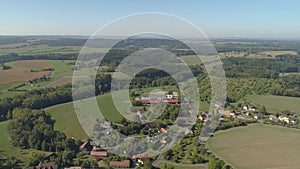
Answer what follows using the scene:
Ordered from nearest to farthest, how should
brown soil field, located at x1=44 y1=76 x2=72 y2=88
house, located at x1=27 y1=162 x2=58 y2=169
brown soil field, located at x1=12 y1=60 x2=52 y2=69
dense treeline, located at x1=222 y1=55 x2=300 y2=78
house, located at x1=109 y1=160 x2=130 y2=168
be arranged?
house, located at x1=27 y1=162 x2=58 y2=169 → house, located at x1=109 y1=160 x2=130 y2=168 → brown soil field, located at x1=44 y1=76 x2=72 y2=88 → dense treeline, located at x1=222 y1=55 x2=300 y2=78 → brown soil field, located at x1=12 y1=60 x2=52 y2=69

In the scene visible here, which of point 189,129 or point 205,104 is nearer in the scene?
point 189,129

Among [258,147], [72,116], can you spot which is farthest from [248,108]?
[72,116]

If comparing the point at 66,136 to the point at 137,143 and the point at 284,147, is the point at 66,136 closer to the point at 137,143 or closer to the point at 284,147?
the point at 137,143

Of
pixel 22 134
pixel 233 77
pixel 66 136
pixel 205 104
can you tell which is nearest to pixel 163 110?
pixel 205 104

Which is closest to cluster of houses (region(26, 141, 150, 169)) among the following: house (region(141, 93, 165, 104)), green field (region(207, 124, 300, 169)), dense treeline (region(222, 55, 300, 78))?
green field (region(207, 124, 300, 169))

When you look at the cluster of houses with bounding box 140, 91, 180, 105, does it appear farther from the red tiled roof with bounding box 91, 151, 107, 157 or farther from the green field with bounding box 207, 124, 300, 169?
the red tiled roof with bounding box 91, 151, 107, 157

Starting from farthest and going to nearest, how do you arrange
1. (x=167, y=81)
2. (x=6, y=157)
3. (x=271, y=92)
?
(x=167, y=81) < (x=271, y=92) < (x=6, y=157)

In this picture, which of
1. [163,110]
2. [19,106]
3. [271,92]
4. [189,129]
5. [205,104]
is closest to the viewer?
[189,129]
